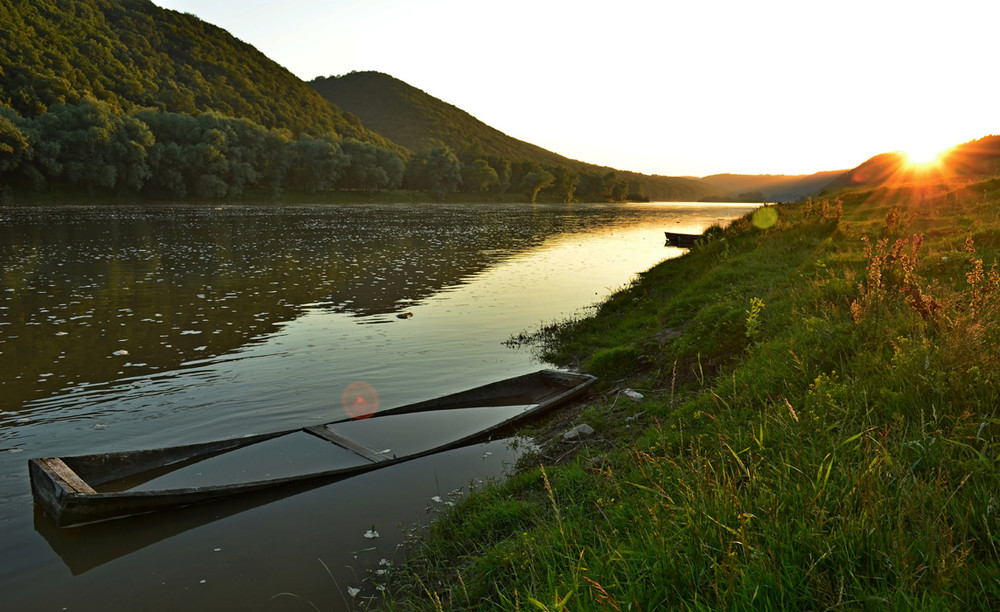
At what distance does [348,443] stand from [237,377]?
5.80m

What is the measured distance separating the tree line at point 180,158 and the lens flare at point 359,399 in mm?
85728

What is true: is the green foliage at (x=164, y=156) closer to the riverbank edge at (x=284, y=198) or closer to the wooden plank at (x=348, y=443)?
the riverbank edge at (x=284, y=198)

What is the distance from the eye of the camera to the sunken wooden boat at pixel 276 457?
7496 millimetres

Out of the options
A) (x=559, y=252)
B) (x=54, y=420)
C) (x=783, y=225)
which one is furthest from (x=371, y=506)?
(x=559, y=252)

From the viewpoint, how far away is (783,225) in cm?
2484

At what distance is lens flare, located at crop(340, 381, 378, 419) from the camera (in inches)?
483

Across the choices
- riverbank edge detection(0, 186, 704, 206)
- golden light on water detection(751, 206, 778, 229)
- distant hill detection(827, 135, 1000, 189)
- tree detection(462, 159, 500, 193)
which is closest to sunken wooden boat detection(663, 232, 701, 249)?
golden light on water detection(751, 206, 778, 229)

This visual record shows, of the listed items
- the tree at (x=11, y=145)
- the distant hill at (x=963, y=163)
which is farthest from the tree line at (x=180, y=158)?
the distant hill at (x=963, y=163)

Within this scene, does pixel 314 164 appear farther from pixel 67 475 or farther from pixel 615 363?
pixel 67 475

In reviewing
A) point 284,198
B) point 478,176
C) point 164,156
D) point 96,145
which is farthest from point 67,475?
point 478,176

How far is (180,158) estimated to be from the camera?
3558 inches

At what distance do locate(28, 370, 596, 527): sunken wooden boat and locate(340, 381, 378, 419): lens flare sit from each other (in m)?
0.83

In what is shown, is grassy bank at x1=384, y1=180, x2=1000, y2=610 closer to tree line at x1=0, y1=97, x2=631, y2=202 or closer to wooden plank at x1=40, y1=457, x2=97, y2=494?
wooden plank at x1=40, y1=457, x2=97, y2=494

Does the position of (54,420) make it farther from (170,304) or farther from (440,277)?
(440,277)
